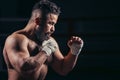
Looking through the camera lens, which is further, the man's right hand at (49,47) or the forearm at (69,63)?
the forearm at (69,63)

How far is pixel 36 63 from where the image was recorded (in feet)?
13.5

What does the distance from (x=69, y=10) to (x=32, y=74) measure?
5.21 m

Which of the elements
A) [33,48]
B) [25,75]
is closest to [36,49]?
[33,48]

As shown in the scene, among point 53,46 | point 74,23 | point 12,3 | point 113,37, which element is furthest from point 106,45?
point 53,46

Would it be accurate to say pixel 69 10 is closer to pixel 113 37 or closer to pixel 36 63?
pixel 113 37

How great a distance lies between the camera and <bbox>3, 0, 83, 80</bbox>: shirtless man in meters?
4.19

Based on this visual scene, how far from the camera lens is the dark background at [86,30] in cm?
826

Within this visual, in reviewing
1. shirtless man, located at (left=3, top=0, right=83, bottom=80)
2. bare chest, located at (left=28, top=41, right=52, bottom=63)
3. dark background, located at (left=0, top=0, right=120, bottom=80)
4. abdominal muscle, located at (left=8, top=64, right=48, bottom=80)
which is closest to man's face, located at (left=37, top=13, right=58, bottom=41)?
shirtless man, located at (left=3, top=0, right=83, bottom=80)

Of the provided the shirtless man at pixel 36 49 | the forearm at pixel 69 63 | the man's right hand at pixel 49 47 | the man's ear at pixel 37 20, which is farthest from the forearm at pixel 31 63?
the forearm at pixel 69 63

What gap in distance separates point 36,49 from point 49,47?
20 centimetres

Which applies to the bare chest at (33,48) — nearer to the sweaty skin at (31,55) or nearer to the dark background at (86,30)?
the sweaty skin at (31,55)

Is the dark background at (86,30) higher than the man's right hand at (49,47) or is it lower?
lower

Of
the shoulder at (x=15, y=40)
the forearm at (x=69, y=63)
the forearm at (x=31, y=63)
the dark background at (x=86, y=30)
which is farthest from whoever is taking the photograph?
the dark background at (x=86, y=30)

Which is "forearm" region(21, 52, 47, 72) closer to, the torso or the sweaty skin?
the sweaty skin
